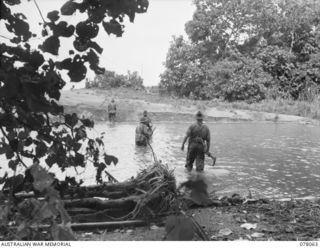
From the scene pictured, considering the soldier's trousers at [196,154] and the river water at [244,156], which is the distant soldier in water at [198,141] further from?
the river water at [244,156]

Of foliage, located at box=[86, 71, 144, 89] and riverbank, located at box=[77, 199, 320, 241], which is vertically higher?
foliage, located at box=[86, 71, 144, 89]

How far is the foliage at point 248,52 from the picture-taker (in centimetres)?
2797

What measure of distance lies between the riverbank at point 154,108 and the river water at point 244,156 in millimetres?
1177

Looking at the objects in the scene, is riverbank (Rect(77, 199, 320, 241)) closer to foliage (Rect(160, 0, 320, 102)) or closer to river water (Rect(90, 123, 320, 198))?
river water (Rect(90, 123, 320, 198))

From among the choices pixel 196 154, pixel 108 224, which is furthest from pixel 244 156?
pixel 108 224

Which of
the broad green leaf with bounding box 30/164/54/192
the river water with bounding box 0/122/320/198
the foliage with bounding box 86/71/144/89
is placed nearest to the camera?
the broad green leaf with bounding box 30/164/54/192

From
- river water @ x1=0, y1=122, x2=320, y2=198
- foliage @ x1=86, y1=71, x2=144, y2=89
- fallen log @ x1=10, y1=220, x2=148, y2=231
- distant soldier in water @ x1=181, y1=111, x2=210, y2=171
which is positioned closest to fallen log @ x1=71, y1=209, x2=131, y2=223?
fallen log @ x1=10, y1=220, x2=148, y2=231

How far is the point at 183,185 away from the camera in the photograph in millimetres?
1986

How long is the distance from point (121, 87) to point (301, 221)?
22.3 metres

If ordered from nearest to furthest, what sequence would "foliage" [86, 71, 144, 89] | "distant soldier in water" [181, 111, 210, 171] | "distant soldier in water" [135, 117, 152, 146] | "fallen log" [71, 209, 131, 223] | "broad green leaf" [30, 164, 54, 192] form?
1. "broad green leaf" [30, 164, 54, 192]
2. "fallen log" [71, 209, 131, 223]
3. "distant soldier in water" [181, 111, 210, 171]
4. "distant soldier in water" [135, 117, 152, 146]
5. "foliage" [86, 71, 144, 89]

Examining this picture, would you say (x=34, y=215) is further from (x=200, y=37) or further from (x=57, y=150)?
(x=200, y=37)

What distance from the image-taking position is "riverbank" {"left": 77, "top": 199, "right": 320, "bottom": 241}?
4.80 m

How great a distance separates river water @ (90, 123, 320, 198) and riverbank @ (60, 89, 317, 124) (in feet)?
4.31

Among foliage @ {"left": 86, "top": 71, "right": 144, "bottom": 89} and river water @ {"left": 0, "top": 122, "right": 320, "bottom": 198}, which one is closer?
river water @ {"left": 0, "top": 122, "right": 320, "bottom": 198}
